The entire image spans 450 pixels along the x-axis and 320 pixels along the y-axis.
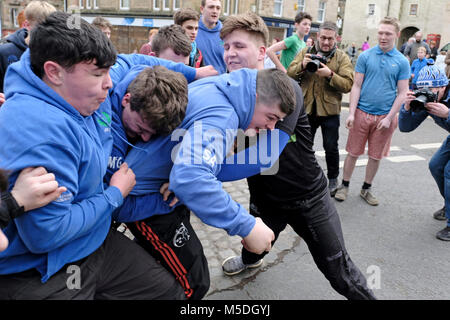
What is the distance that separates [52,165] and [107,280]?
73 centimetres

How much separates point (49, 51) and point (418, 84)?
3.59 metres

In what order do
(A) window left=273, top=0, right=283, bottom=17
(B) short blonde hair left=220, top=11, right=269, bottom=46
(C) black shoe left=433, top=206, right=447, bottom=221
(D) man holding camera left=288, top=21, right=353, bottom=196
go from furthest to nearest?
(A) window left=273, top=0, right=283, bottom=17 → (D) man holding camera left=288, top=21, right=353, bottom=196 → (C) black shoe left=433, top=206, right=447, bottom=221 → (B) short blonde hair left=220, top=11, right=269, bottom=46

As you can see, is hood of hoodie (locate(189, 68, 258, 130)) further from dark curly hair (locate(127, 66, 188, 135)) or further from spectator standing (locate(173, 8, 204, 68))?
spectator standing (locate(173, 8, 204, 68))

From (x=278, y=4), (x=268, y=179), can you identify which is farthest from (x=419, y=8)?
(x=268, y=179)

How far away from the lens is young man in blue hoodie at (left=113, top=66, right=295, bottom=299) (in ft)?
5.42

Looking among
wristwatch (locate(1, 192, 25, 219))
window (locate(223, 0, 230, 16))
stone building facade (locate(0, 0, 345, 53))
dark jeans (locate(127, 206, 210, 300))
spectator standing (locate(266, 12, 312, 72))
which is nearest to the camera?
wristwatch (locate(1, 192, 25, 219))

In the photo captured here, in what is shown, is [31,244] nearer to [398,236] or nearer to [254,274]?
[254,274]

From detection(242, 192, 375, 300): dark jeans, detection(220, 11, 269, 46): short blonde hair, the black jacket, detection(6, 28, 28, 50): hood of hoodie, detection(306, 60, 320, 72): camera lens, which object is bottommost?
detection(242, 192, 375, 300): dark jeans

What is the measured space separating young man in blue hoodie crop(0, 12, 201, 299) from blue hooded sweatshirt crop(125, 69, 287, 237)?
8.6 inches

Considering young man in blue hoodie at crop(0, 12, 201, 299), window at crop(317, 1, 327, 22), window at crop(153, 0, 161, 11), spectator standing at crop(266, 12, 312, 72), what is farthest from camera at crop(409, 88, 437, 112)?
window at crop(317, 1, 327, 22)

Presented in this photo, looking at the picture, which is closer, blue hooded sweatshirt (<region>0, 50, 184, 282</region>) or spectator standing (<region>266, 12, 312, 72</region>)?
blue hooded sweatshirt (<region>0, 50, 184, 282</region>)

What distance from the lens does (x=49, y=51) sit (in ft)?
4.72

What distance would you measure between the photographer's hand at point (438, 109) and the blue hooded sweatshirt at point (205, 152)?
8.43ft

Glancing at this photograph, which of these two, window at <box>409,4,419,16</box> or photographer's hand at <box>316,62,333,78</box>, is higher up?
window at <box>409,4,419,16</box>
